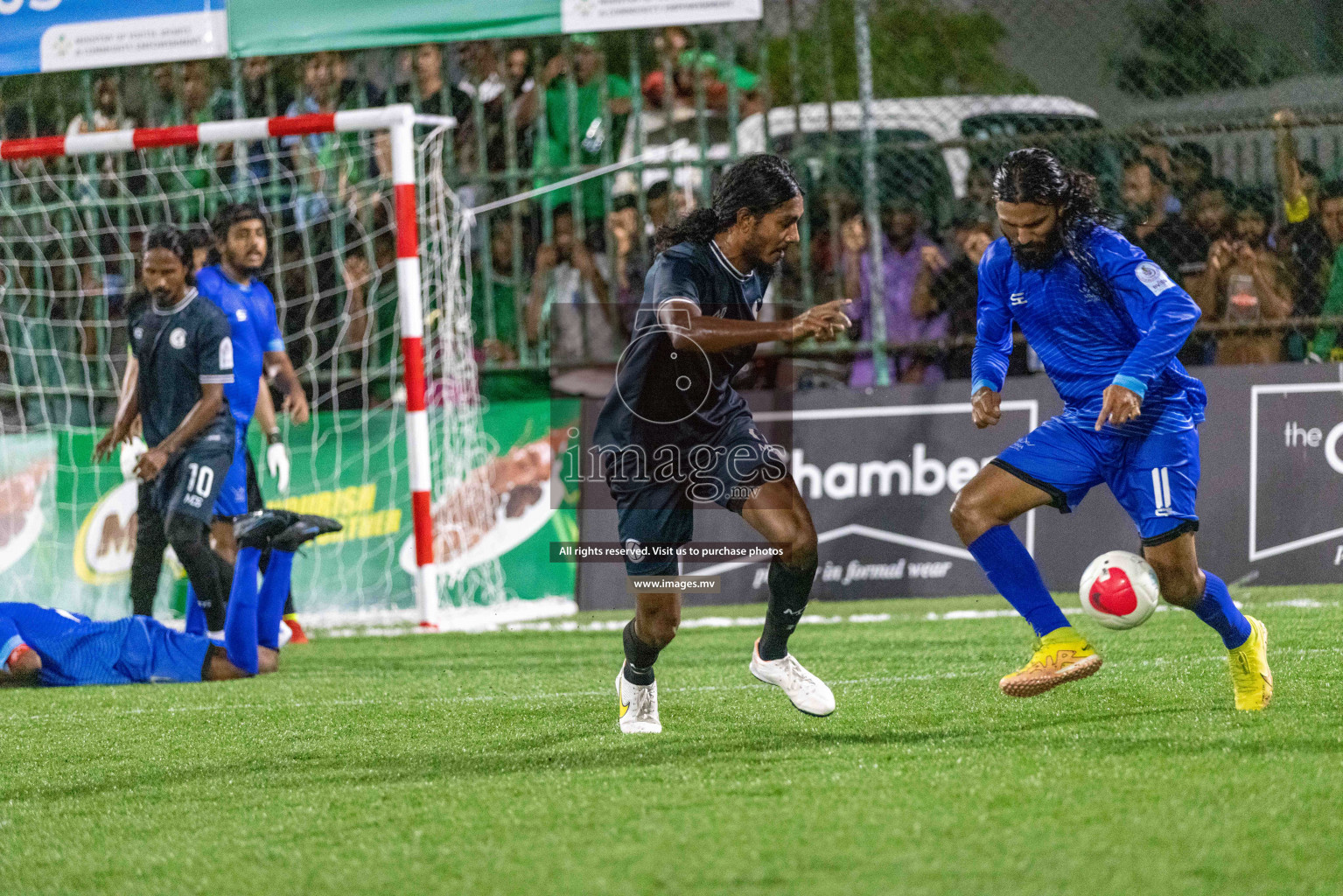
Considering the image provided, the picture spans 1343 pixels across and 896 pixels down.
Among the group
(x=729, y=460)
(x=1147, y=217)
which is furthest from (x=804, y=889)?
(x=1147, y=217)

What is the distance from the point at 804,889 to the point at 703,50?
9.25m

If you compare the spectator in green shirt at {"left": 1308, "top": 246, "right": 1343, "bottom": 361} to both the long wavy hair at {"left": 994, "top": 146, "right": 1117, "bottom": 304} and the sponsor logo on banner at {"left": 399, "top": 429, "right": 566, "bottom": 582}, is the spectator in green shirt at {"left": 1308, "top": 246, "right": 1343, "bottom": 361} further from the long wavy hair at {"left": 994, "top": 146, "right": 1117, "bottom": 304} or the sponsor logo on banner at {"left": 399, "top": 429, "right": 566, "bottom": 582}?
the sponsor logo on banner at {"left": 399, "top": 429, "right": 566, "bottom": 582}

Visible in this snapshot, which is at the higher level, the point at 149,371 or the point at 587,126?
the point at 587,126

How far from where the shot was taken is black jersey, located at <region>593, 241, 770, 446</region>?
508 centimetres

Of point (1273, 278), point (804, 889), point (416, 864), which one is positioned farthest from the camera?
point (1273, 278)

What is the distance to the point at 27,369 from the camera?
10922 millimetres

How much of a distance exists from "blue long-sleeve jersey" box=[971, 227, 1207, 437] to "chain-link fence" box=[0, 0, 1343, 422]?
4030 mm

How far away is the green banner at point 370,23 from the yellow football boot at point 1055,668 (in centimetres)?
584

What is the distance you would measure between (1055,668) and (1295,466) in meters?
4.52

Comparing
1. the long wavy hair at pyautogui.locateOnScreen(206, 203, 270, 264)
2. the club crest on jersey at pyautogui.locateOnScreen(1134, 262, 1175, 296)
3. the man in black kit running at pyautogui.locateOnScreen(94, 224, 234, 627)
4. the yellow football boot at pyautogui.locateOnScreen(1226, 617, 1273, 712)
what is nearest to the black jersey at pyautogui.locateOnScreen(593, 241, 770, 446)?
the club crest on jersey at pyautogui.locateOnScreen(1134, 262, 1175, 296)

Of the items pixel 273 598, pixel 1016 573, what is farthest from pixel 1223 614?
pixel 273 598

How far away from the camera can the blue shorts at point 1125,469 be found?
17.1 feet

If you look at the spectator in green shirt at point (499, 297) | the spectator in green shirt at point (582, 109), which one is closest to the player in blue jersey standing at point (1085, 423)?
the spectator in green shirt at point (499, 297)

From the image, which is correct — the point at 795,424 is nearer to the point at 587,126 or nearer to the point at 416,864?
the point at 587,126
